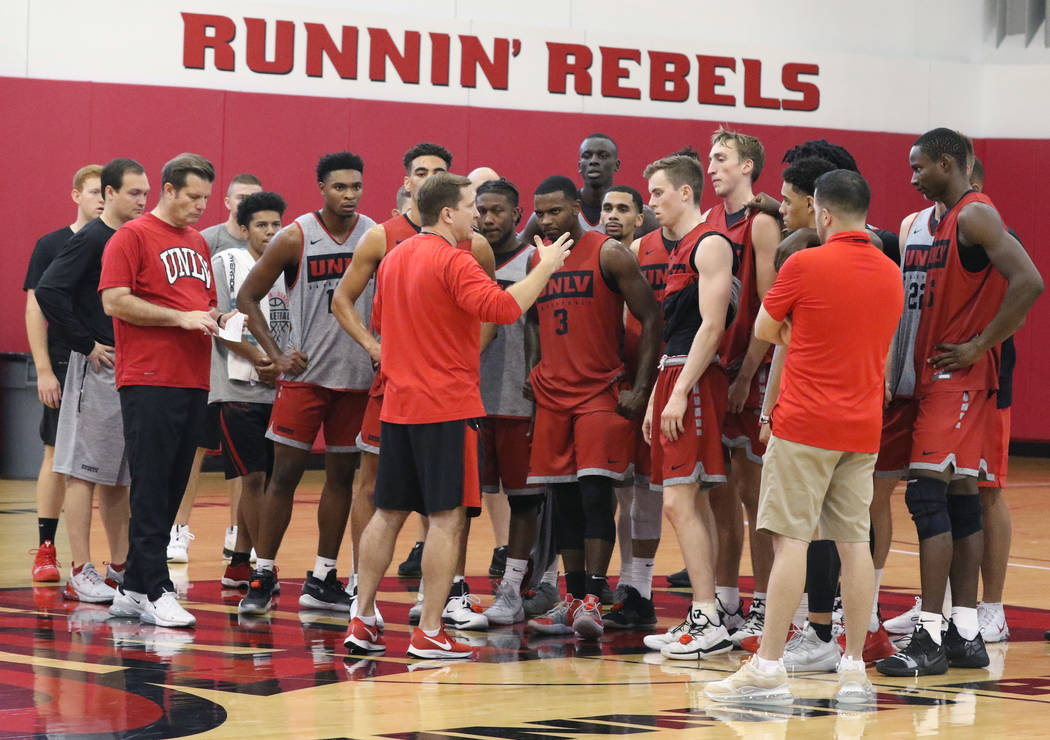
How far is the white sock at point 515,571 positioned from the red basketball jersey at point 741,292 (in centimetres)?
140

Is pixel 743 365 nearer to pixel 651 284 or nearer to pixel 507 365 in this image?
pixel 651 284

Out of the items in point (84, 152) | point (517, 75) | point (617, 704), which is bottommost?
point (617, 704)

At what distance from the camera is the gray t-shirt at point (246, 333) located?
7793 mm

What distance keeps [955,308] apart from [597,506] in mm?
1730

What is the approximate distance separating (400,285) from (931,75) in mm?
11850

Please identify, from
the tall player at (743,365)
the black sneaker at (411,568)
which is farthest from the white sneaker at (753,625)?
the black sneaker at (411,568)

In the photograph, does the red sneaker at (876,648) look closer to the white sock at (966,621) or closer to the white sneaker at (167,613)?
the white sock at (966,621)

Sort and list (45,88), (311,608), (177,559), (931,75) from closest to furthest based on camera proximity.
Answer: (311,608) → (177,559) → (45,88) → (931,75)

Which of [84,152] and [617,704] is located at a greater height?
[84,152]

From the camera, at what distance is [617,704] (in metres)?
4.79

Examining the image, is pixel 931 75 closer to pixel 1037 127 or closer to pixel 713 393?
pixel 1037 127

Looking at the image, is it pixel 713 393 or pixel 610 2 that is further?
pixel 610 2

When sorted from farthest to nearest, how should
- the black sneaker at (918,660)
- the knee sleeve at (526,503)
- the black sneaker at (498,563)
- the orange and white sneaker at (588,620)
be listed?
1. the black sneaker at (498,563)
2. the knee sleeve at (526,503)
3. the orange and white sneaker at (588,620)
4. the black sneaker at (918,660)

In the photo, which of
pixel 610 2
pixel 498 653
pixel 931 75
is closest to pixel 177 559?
pixel 498 653
